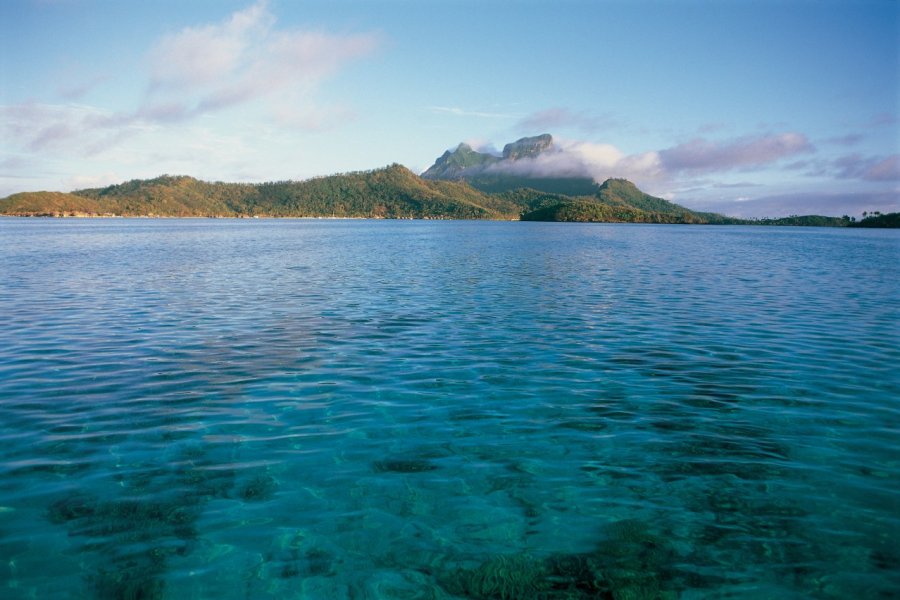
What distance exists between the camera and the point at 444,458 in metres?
12.5

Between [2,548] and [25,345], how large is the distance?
1633 cm

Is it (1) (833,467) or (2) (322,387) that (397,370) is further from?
(1) (833,467)

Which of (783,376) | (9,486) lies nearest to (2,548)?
(9,486)

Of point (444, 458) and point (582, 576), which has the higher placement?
point (444, 458)

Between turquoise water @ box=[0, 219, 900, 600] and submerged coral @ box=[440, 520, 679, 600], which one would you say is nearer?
submerged coral @ box=[440, 520, 679, 600]

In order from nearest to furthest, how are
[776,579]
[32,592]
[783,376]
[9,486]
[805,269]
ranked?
[32,592] < [776,579] < [9,486] < [783,376] < [805,269]

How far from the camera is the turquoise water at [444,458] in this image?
344 inches

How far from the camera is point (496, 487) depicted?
11359mm

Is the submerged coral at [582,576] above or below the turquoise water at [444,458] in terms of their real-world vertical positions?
below

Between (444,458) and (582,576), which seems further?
(444,458)

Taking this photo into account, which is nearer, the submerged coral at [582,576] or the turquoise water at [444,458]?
the submerged coral at [582,576]

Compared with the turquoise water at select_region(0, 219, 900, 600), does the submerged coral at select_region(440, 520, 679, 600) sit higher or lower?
lower

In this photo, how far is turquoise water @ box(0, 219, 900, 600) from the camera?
8.74 meters

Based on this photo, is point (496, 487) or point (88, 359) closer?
point (496, 487)
